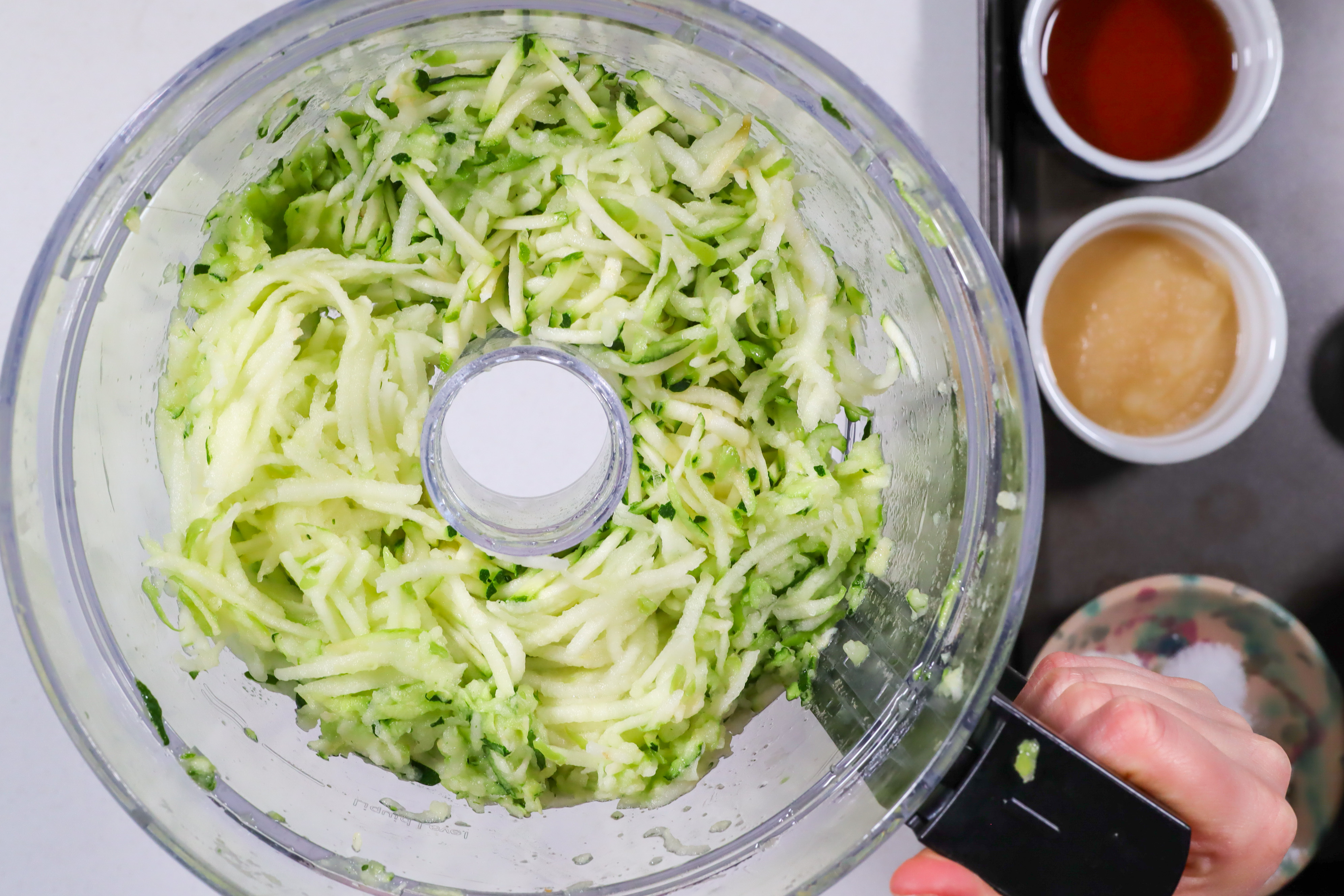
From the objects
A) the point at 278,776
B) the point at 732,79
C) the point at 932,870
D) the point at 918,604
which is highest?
the point at 732,79

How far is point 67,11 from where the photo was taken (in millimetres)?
1182

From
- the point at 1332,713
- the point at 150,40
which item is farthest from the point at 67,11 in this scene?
the point at 1332,713

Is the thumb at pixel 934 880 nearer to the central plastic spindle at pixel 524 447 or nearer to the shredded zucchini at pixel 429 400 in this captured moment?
the shredded zucchini at pixel 429 400

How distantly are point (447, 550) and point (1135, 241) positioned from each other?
36.6 inches

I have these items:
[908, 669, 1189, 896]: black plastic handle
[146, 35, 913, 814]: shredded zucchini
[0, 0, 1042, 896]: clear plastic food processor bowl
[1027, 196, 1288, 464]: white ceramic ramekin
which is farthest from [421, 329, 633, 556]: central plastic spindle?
[1027, 196, 1288, 464]: white ceramic ramekin

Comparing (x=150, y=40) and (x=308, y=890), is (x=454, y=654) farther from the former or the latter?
(x=150, y=40)

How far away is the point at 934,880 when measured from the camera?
94cm

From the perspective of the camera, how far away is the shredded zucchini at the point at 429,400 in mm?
815

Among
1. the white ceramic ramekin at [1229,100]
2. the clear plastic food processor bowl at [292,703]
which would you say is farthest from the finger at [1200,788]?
the white ceramic ramekin at [1229,100]

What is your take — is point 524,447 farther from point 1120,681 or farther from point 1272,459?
point 1272,459

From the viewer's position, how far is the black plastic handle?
73 cm

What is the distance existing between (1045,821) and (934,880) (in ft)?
0.79

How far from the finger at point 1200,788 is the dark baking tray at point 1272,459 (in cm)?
37

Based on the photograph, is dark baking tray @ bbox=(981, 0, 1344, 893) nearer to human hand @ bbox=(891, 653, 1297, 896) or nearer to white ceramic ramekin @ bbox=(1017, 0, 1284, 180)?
white ceramic ramekin @ bbox=(1017, 0, 1284, 180)
